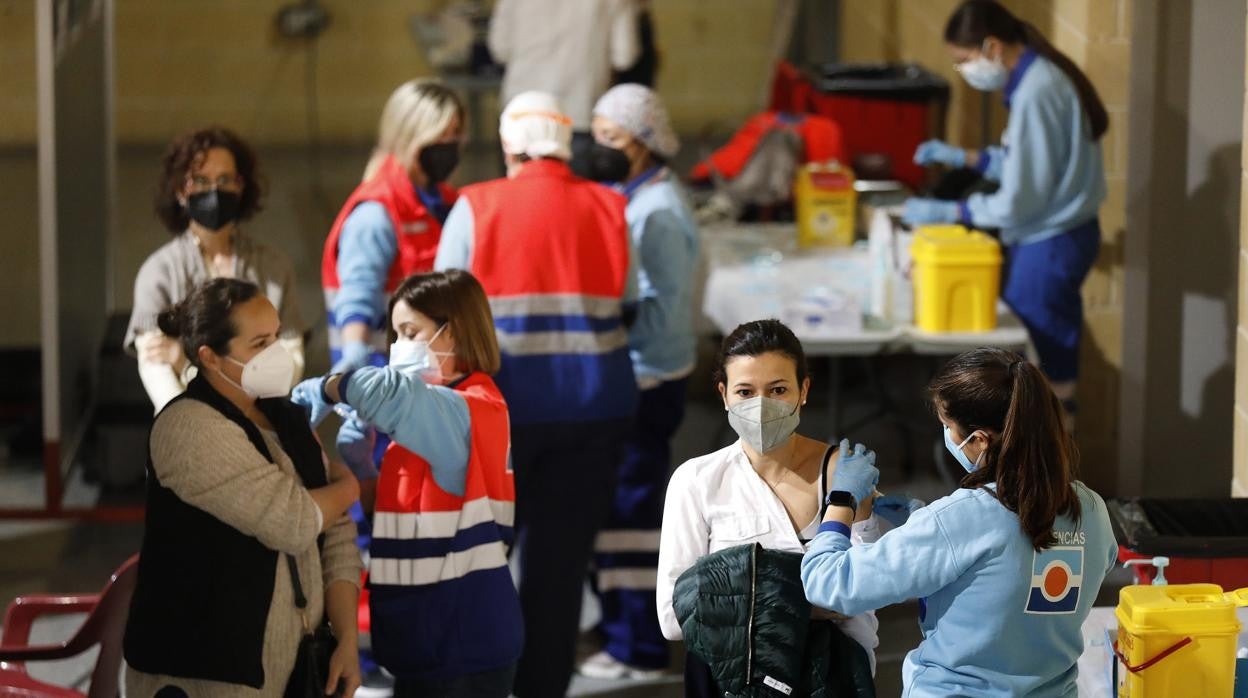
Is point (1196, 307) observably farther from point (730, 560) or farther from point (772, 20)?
point (772, 20)

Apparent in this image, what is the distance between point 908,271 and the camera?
546cm

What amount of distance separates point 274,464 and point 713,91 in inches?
388

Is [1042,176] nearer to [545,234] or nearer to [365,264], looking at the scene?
[545,234]

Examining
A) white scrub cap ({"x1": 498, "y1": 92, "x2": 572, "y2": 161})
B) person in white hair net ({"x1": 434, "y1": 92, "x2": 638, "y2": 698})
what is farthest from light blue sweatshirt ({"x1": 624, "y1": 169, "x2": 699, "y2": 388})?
white scrub cap ({"x1": 498, "y1": 92, "x2": 572, "y2": 161})

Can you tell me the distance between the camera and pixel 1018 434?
8.83ft

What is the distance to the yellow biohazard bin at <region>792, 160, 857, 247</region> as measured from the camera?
6516 mm

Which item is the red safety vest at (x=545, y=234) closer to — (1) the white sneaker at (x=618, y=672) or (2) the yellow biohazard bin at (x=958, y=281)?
(1) the white sneaker at (x=618, y=672)

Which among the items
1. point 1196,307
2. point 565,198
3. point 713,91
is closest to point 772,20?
point 713,91

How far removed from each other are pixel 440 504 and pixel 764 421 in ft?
2.60

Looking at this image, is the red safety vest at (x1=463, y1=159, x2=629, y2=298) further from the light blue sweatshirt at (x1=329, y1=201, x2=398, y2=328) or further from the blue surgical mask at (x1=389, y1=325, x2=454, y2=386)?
the blue surgical mask at (x1=389, y1=325, x2=454, y2=386)

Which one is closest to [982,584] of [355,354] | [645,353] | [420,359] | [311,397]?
[420,359]

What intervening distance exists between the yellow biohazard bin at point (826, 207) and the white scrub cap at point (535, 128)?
235 centimetres

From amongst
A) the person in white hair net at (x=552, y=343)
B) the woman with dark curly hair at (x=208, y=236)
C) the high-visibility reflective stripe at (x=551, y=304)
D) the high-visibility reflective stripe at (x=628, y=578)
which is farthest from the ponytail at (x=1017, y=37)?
the woman with dark curly hair at (x=208, y=236)

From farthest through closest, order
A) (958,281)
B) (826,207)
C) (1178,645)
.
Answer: (826,207)
(958,281)
(1178,645)
